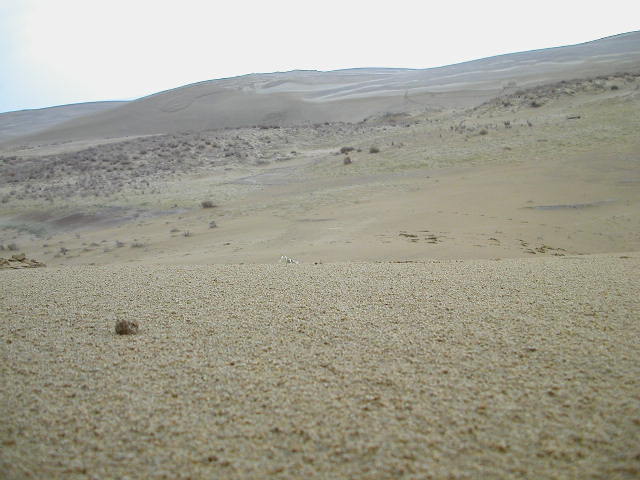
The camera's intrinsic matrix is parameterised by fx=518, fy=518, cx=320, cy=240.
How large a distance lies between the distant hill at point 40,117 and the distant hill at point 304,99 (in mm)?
16464

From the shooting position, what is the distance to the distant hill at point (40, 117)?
6750cm

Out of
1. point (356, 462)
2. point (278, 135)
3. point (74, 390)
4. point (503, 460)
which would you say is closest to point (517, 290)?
point (503, 460)

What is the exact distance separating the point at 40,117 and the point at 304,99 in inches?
2026

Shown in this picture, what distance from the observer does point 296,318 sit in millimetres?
3520

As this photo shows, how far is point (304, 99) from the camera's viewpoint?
165 ft

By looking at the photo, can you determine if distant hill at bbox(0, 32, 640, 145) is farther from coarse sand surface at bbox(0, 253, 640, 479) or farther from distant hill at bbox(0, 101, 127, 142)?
coarse sand surface at bbox(0, 253, 640, 479)

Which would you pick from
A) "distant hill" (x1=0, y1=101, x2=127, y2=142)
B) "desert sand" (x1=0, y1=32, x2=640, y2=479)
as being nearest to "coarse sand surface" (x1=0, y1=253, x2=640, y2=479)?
"desert sand" (x1=0, y1=32, x2=640, y2=479)

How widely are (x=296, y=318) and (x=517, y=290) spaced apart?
5.87 feet

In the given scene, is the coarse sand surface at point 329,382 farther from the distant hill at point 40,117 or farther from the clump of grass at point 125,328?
the distant hill at point 40,117

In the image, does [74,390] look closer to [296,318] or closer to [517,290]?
[296,318]

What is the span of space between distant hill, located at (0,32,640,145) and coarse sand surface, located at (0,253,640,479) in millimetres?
34625

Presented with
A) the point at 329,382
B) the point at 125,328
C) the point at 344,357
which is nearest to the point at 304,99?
the point at 125,328

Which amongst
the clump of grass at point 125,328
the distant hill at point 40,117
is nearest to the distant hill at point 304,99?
the distant hill at point 40,117

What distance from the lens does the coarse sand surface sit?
206cm
